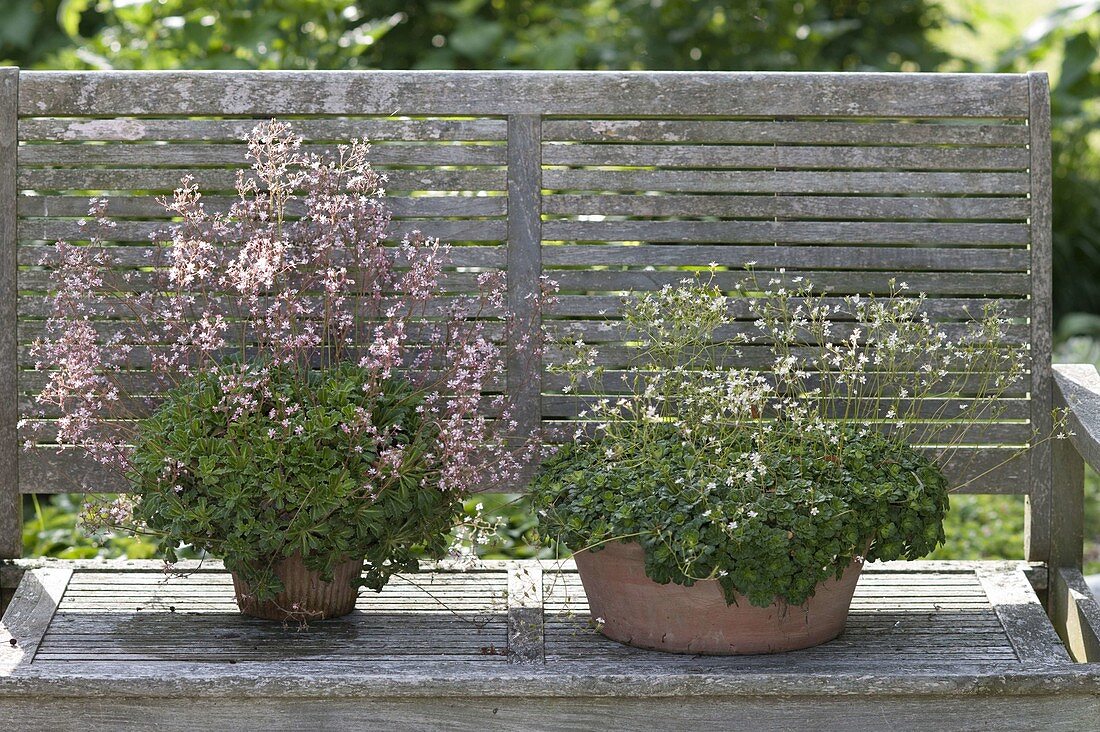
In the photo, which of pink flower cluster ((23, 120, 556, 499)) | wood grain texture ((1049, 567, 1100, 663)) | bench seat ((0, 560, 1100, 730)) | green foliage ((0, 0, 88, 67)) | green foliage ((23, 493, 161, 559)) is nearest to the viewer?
bench seat ((0, 560, 1100, 730))

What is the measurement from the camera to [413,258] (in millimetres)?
2557

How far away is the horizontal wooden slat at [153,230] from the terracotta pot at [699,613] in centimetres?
79

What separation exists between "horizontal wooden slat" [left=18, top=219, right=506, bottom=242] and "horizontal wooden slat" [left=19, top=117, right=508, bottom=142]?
181mm

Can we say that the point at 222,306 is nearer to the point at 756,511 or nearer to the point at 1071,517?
Answer: the point at 756,511

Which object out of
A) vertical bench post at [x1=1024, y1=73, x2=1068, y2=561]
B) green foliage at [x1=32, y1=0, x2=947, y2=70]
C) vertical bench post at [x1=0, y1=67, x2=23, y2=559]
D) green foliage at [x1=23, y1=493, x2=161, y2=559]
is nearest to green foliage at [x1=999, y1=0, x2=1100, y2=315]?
green foliage at [x1=32, y1=0, x2=947, y2=70]

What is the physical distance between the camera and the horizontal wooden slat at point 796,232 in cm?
266

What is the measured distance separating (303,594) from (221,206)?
86cm

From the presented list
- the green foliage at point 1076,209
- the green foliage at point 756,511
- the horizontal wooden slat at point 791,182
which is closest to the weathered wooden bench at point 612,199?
the horizontal wooden slat at point 791,182

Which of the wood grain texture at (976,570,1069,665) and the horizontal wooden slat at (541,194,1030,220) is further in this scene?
the horizontal wooden slat at (541,194,1030,220)

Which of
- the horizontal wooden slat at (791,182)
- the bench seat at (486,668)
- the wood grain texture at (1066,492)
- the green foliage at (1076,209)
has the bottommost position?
the bench seat at (486,668)

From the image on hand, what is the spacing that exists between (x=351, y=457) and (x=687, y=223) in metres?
0.97

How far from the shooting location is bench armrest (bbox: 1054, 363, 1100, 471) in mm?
2287

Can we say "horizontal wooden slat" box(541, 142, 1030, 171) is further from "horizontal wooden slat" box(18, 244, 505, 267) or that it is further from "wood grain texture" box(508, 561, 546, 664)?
"wood grain texture" box(508, 561, 546, 664)

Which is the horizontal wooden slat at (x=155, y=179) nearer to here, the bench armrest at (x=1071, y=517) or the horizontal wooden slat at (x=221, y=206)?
the horizontal wooden slat at (x=221, y=206)
